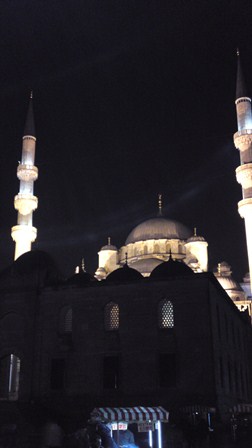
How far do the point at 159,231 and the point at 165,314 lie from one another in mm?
22213

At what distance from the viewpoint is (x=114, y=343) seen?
24.1m

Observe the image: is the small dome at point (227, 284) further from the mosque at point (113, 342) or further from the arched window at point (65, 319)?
the arched window at point (65, 319)

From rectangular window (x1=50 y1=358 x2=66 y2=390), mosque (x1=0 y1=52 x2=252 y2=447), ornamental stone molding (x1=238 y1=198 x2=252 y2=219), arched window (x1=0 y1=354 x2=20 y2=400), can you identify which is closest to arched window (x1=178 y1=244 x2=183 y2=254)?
ornamental stone molding (x1=238 y1=198 x2=252 y2=219)

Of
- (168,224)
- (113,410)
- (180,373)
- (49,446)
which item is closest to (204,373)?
(180,373)

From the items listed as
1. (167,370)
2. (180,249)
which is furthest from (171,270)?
(180,249)

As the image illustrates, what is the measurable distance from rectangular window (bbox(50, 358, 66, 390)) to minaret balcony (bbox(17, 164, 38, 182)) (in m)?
20.7

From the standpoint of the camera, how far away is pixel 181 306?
23734 mm

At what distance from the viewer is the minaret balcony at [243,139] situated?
38875 millimetres

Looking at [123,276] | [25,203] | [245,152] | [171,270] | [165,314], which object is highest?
[245,152]

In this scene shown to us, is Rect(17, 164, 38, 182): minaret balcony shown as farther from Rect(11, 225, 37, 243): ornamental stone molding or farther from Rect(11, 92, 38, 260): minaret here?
Rect(11, 225, 37, 243): ornamental stone molding

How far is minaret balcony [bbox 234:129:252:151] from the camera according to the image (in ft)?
128

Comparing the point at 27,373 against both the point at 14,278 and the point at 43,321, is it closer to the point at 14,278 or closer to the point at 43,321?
the point at 43,321

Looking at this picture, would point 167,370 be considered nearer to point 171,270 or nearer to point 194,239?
point 171,270

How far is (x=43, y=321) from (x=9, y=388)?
18.5 feet
